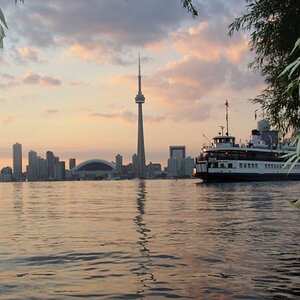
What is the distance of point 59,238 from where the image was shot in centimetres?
2095

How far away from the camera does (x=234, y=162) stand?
127000mm

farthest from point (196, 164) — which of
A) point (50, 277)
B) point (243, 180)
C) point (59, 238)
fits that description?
point (50, 277)

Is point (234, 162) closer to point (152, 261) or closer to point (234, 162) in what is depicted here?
point (234, 162)

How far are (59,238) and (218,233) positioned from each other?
735cm

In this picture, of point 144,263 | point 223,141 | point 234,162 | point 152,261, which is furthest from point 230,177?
point 144,263

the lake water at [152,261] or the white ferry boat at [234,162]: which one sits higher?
the white ferry boat at [234,162]

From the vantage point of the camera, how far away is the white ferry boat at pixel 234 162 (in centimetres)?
12550

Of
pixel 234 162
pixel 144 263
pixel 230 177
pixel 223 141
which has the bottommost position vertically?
pixel 144 263

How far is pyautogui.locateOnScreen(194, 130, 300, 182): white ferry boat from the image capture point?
126 meters

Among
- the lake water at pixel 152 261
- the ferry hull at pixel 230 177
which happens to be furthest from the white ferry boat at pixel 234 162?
the lake water at pixel 152 261

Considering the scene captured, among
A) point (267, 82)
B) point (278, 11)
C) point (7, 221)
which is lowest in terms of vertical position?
point (7, 221)

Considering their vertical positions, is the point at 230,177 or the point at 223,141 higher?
the point at 223,141

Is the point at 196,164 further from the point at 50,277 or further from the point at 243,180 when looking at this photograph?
the point at 50,277

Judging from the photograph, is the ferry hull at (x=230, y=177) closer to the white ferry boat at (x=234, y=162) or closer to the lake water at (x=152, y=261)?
the white ferry boat at (x=234, y=162)
